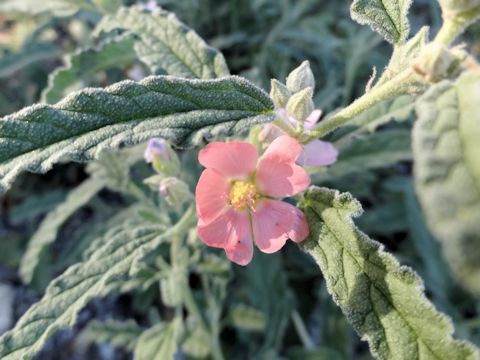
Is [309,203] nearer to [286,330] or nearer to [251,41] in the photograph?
[286,330]

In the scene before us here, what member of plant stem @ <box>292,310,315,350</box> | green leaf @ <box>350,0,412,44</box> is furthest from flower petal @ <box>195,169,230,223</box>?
plant stem @ <box>292,310,315,350</box>

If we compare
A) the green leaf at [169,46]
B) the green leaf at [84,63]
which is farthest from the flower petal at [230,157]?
the green leaf at [84,63]

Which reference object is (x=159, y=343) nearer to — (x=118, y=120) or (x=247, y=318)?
(x=247, y=318)

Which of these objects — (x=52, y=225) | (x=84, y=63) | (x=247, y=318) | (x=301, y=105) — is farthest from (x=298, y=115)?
(x=52, y=225)

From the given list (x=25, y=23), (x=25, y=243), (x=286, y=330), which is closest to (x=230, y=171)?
(x=286, y=330)

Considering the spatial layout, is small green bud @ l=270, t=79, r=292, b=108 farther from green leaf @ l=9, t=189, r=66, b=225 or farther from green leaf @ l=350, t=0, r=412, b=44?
green leaf @ l=9, t=189, r=66, b=225
